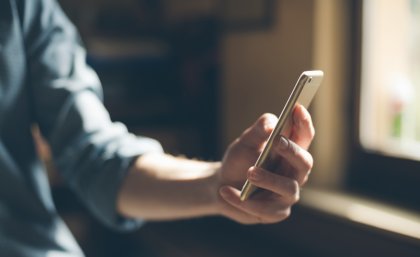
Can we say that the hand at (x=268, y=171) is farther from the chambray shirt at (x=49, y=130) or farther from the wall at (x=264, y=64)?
the wall at (x=264, y=64)

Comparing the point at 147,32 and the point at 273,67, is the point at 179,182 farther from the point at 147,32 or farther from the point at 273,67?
the point at 147,32

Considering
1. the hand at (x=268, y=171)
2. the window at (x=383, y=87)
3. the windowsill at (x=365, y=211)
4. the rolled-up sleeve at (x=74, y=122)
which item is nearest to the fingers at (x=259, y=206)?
the hand at (x=268, y=171)

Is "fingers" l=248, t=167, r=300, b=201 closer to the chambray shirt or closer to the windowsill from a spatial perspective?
the chambray shirt

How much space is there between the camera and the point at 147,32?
231 cm

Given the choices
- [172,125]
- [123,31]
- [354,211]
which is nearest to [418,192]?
[354,211]

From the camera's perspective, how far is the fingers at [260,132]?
0.67m

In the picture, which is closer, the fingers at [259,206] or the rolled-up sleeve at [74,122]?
the fingers at [259,206]

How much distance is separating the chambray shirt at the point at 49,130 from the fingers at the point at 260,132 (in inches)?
7.5

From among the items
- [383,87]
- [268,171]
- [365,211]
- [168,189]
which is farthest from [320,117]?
[268,171]

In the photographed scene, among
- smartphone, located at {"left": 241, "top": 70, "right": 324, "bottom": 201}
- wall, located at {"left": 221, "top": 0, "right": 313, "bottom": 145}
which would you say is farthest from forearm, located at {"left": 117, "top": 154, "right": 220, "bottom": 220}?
wall, located at {"left": 221, "top": 0, "right": 313, "bottom": 145}

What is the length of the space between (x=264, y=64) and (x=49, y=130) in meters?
1.01

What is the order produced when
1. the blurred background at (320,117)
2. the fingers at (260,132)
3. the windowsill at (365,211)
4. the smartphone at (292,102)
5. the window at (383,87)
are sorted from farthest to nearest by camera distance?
the window at (383,87)
the blurred background at (320,117)
the windowsill at (365,211)
the fingers at (260,132)
the smartphone at (292,102)

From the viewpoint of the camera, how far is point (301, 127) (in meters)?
0.61

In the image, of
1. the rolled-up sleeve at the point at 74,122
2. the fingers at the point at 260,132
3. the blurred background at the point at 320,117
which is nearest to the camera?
the fingers at the point at 260,132
